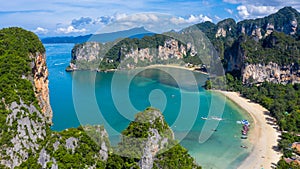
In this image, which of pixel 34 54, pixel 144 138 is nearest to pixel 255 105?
pixel 144 138

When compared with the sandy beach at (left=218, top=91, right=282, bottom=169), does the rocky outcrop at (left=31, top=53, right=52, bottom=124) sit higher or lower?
higher

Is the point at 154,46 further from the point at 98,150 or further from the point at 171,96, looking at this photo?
the point at 98,150

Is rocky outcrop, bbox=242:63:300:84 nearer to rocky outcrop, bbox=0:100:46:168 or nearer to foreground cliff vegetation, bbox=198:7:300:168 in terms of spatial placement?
foreground cliff vegetation, bbox=198:7:300:168

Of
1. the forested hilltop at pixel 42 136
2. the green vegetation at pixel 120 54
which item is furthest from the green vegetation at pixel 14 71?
the green vegetation at pixel 120 54

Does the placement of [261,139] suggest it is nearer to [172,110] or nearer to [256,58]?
[172,110]

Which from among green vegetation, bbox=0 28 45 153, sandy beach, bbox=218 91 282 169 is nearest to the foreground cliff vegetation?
sandy beach, bbox=218 91 282 169
